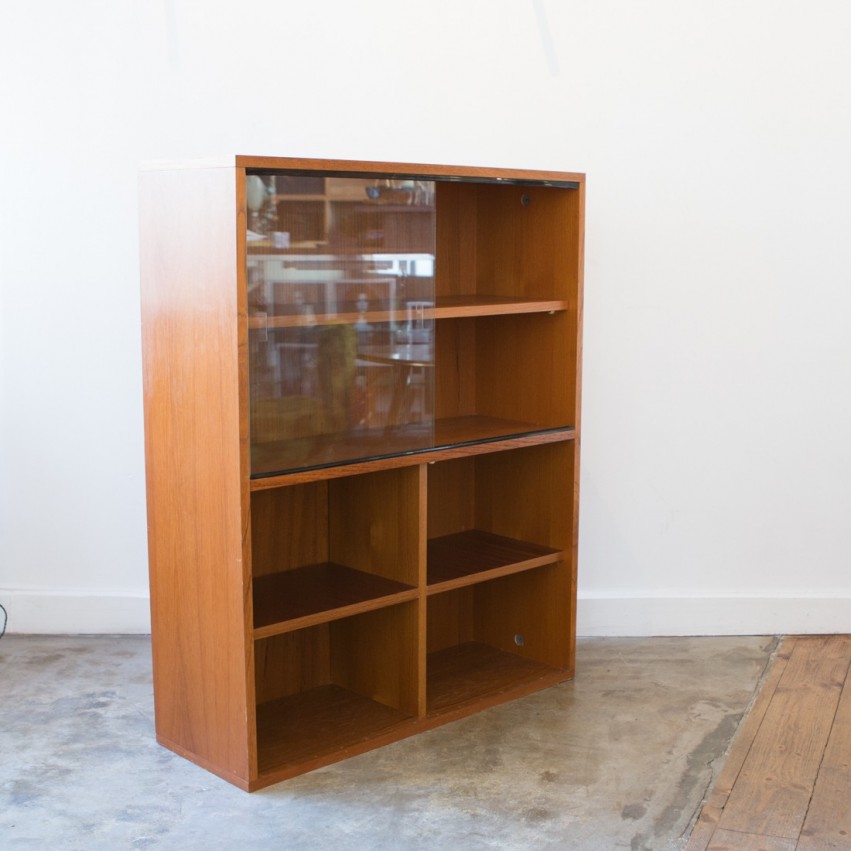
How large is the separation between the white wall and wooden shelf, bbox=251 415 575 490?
664 millimetres

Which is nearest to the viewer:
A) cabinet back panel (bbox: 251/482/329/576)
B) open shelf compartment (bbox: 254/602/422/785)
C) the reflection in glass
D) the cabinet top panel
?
the cabinet top panel

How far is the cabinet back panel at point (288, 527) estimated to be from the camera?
343 cm

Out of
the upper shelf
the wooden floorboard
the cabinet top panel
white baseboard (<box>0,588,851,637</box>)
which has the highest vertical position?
the cabinet top panel

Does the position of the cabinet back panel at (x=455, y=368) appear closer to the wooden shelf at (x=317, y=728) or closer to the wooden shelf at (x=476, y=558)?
→ the wooden shelf at (x=476, y=558)

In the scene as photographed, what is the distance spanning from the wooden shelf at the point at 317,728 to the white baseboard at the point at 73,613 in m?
0.95

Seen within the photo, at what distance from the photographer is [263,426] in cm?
289

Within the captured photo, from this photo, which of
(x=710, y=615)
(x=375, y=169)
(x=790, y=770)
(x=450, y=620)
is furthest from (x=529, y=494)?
(x=375, y=169)

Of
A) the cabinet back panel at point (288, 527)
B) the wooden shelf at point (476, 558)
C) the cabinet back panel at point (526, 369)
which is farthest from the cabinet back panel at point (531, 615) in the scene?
the cabinet back panel at point (288, 527)

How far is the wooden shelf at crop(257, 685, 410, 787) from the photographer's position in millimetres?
3123

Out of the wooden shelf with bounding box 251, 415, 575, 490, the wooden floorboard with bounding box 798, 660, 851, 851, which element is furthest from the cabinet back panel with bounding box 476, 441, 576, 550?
the wooden floorboard with bounding box 798, 660, 851, 851

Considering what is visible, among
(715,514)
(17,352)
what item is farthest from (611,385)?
(17,352)

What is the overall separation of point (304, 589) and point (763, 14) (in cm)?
246

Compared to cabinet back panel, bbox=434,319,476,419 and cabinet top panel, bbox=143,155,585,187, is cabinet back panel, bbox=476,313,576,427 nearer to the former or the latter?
cabinet back panel, bbox=434,319,476,419

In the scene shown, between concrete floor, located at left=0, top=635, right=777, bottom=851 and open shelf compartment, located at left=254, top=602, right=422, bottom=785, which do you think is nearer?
A: concrete floor, located at left=0, top=635, right=777, bottom=851
